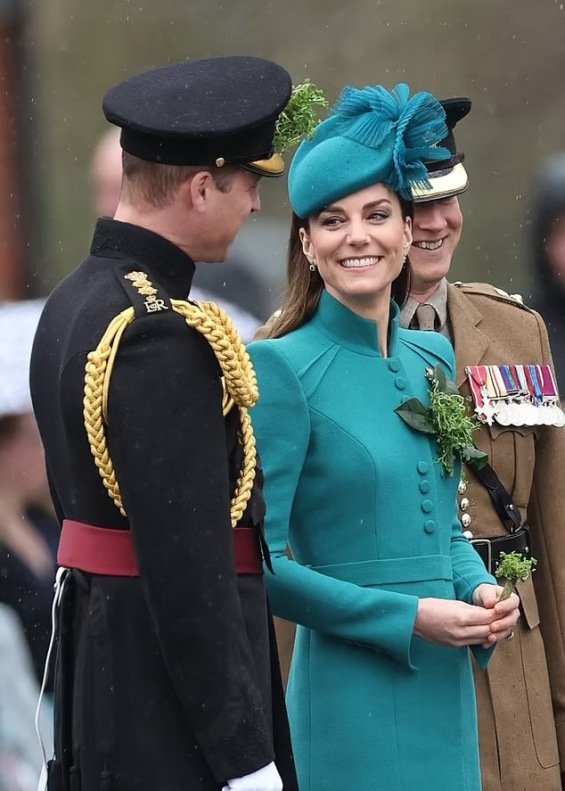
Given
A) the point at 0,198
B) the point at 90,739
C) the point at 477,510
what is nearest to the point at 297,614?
the point at 90,739

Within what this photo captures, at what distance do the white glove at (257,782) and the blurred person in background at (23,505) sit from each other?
2.09 m

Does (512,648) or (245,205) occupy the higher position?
(245,205)

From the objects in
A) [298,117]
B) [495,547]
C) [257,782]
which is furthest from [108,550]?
[495,547]

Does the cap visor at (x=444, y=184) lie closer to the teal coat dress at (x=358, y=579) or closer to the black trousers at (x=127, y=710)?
the teal coat dress at (x=358, y=579)

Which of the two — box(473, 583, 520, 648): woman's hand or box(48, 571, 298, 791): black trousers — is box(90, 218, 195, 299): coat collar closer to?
box(48, 571, 298, 791): black trousers

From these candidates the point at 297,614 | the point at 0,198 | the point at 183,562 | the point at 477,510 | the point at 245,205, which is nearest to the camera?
the point at 183,562

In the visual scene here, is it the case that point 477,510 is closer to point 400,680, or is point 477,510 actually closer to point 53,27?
point 400,680

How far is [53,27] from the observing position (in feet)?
16.1

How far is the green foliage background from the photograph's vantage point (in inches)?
194

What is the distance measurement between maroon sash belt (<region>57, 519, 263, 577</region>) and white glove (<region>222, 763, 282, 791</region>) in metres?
0.32

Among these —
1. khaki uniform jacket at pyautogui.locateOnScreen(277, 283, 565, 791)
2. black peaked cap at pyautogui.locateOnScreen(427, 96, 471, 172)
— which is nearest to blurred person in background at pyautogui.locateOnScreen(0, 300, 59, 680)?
khaki uniform jacket at pyautogui.locateOnScreen(277, 283, 565, 791)

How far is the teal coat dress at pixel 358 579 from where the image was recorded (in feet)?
10.6

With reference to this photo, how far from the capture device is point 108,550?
2779 mm

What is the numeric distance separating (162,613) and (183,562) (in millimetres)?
81
